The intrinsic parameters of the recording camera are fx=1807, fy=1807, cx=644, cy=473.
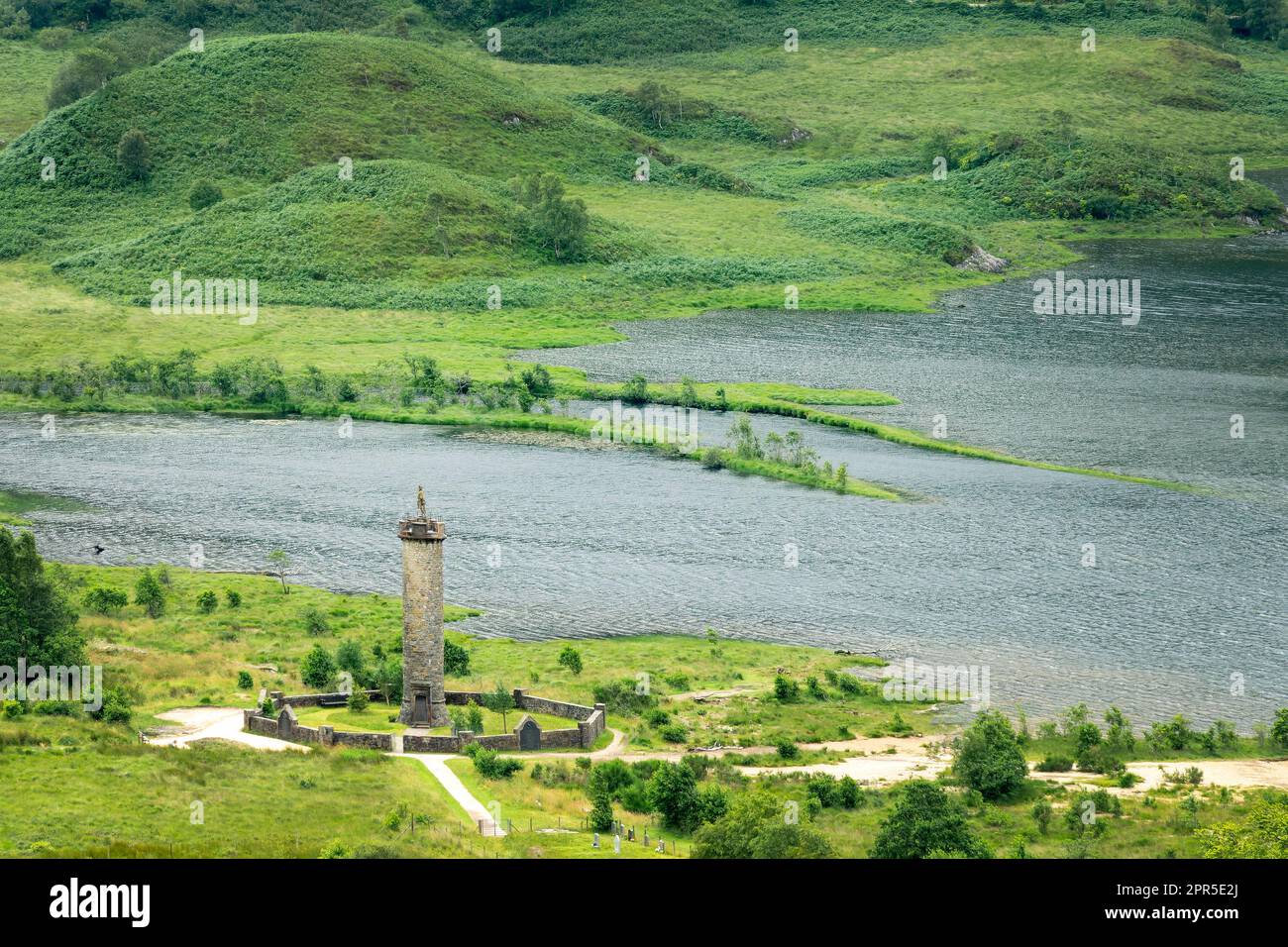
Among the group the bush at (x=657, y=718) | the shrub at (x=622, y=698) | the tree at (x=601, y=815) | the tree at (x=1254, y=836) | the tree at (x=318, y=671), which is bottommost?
the tree at (x=1254, y=836)

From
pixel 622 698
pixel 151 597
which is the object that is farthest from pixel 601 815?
pixel 151 597

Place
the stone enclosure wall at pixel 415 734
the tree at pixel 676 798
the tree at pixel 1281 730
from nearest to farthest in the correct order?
1. the tree at pixel 676 798
2. the stone enclosure wall at pixel 415 734
3. the tree at pixel 1281 730

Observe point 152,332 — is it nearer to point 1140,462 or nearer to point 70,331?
point 70,331

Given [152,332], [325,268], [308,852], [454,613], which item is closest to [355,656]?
[454,613]

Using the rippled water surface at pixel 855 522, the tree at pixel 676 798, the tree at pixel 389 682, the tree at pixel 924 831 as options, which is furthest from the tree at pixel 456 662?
the tree at pixel 924 831

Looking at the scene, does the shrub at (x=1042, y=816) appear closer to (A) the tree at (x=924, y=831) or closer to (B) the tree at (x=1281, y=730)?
(A) the tree at (x=924, y=831)

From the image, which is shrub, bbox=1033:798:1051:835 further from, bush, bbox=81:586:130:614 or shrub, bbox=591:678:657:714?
bush, bbox=81:586:130:614
